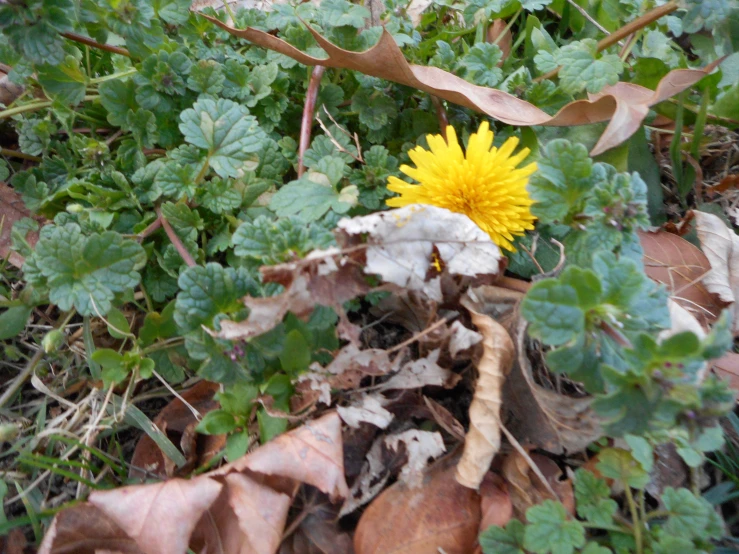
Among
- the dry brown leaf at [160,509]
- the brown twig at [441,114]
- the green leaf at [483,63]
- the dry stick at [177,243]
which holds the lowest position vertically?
the dry brown leaf at [160,509]

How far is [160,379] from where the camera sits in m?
1.61

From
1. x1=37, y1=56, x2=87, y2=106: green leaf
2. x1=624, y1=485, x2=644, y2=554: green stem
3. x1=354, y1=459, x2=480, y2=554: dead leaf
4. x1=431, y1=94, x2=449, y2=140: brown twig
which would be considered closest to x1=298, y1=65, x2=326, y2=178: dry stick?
x1=431, y1=94, x2=449, y2=140: brown twig

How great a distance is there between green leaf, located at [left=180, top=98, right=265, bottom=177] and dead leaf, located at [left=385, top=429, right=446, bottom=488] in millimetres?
957

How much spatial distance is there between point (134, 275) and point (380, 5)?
1563 millimetres

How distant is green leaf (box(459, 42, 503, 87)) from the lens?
192 centimetres

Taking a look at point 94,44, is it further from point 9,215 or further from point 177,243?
point 177,243

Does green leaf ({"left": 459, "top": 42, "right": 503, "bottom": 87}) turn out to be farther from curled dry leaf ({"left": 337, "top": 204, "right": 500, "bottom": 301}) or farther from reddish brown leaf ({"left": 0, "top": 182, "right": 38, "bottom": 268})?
reddish brown leaf ({"left": 0, "top": 182, "right": 38, "bottom": 268})

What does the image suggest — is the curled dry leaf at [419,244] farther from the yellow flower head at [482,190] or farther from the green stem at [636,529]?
the green stem at [636,529]

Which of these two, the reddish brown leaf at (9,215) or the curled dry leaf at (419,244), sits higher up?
the curled dry leaf at (419,244)

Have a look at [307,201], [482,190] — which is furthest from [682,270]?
[307,201]

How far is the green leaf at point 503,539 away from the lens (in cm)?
126

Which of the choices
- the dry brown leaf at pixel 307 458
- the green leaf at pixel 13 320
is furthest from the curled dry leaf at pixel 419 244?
the green leaf at pixel 13 320

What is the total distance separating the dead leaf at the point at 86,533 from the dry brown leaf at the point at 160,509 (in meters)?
0.05

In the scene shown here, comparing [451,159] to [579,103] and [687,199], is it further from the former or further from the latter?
[687,199]
